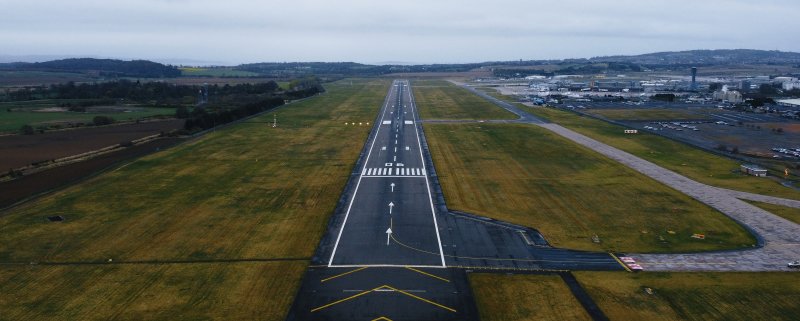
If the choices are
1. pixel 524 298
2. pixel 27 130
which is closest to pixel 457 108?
pixel 27 130

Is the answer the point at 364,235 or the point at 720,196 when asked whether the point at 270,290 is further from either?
the point at 720,196

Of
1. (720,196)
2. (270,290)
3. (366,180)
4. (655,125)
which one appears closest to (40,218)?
(270,290)

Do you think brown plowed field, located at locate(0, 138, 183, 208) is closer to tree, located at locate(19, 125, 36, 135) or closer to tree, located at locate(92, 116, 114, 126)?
tree, located at locate(19, 125, 36, 135)

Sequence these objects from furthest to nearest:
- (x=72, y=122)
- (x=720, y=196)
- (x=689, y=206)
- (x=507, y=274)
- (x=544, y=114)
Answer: (x=544, y=114)
(x=72, y=122)
(x=720, y=196)
(x=689, y=206)
(x=507, y=274)

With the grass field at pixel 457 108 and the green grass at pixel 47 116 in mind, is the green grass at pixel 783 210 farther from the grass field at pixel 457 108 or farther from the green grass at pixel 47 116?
the green grass at pixel 47 116

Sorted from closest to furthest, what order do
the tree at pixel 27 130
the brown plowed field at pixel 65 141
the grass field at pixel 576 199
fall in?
the grass field at pixel 576 199
the brown plowed field at pixel 65 141
the tree at pixel 27 130

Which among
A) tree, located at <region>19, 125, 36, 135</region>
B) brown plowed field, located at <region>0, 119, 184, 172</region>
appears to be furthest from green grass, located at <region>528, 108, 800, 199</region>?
tree, located at <region>19, 125, 36, 135</region>

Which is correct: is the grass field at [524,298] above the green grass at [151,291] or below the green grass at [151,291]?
below

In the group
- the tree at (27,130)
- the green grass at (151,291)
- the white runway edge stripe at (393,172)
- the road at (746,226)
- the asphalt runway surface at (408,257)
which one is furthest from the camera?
the tree at (27,130)

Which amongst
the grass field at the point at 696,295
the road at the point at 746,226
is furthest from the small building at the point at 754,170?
the grass field at the point at 696,295
